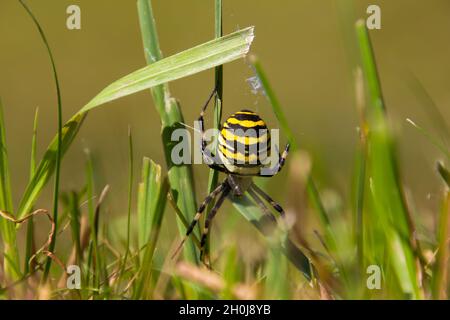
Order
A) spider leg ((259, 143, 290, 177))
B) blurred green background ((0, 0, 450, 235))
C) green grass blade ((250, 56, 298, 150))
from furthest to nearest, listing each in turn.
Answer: blurred green background ((0, 0, 450, 235)), spider leg ((259, 143, 290, 177)), green grass blade ((250, 56, 298, 150))

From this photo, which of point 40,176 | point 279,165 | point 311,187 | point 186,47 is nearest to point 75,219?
point 40,176

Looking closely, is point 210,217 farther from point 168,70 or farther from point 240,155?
point 168,70

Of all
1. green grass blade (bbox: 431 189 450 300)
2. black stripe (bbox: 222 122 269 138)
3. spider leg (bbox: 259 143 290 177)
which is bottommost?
green grass blade (bbox: 431 189 450 300)

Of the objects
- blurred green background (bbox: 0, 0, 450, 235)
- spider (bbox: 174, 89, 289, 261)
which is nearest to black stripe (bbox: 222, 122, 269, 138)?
spider (bbox: 174, 89, 289, 261)

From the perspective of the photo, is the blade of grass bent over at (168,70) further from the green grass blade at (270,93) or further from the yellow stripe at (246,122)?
the yellow stripe at (246,122)

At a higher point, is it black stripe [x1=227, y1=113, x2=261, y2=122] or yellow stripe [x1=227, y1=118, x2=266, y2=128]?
black stripe [x1=227, y1=113, x2=261, y2=122]

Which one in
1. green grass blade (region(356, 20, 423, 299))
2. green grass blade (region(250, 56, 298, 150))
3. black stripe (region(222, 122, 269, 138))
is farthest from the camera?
black stripe (region(222, 122, 269, 138))

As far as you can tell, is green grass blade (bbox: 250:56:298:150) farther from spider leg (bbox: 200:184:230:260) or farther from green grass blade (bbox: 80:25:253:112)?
spider leg (bbox: 200:184:230:260)
